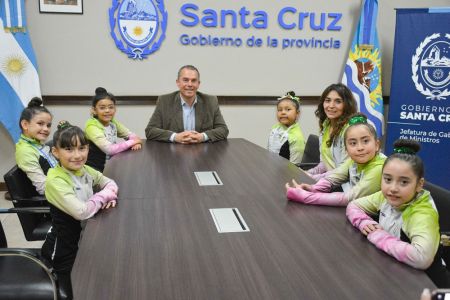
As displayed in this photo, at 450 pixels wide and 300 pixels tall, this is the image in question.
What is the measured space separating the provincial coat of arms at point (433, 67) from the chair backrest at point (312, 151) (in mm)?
1807

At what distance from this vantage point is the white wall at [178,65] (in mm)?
4035

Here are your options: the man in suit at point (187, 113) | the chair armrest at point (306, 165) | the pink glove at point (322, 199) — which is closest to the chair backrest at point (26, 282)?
the pink glove at point (322, 199)

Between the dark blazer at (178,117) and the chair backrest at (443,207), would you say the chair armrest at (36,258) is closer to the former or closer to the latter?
the chair backrest at (443,207)

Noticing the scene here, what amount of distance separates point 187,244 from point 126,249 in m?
0.19

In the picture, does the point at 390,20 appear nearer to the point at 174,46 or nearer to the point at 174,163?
the point at 174,46

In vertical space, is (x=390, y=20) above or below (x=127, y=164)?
above

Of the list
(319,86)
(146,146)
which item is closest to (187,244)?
(146,146)

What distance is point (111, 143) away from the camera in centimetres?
293

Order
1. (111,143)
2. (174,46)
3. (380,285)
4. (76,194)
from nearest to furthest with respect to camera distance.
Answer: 1. (380,285)
2. (76,194)
3. (111,143)
4. (174,46)

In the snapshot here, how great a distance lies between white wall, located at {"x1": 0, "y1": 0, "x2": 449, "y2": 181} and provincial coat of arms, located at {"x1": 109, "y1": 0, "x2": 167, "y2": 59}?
69mm

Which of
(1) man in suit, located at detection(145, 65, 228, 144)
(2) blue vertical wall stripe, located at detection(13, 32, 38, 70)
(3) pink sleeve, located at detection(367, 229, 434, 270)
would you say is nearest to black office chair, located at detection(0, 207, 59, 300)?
(3) pink sleeve, located at detection(367, 229, 434, 270)

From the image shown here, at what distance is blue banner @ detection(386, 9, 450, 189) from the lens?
4.12 meters

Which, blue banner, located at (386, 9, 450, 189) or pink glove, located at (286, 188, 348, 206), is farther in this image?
blue banner, located at (386, 9, 450, 189)

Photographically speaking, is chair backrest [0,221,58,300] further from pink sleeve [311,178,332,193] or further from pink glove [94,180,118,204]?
pink sleeve [311,178,332,193]
